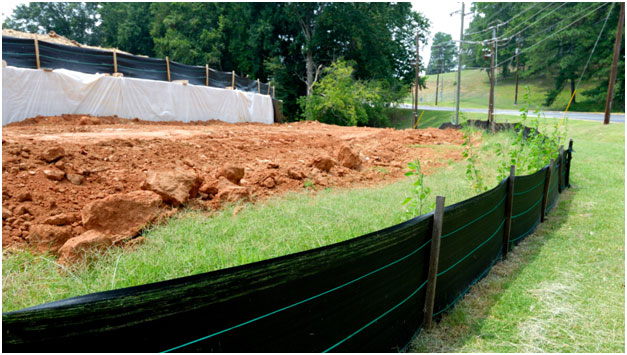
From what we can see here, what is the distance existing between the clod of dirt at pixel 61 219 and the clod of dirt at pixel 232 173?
1.98m

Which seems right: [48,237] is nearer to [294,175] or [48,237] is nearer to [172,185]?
[172,185]

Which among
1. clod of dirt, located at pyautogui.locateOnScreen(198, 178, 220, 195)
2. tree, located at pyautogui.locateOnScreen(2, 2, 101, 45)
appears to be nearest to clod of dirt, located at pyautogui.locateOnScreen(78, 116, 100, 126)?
clod of dirt, located at pyautogui.locateOnScreen(198, 178, 220, 195)

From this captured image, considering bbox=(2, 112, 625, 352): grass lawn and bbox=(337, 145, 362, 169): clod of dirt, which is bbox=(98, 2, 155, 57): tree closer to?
bbox=(337, 145, 362, 169): clod of dirt

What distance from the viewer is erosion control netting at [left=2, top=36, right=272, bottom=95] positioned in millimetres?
10797

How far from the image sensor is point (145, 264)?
3211 mm

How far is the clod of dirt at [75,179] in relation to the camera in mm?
5207

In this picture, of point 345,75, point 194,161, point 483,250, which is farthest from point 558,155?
point 345,75

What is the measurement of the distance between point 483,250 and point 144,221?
362 centimetres

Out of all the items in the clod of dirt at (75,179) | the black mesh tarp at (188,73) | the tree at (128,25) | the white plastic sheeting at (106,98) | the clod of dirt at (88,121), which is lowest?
the clod of dirt at (75,179)

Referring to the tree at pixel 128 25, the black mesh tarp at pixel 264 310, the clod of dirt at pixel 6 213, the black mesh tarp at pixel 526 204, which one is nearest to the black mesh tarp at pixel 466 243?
the black mesh tarp at pixel 264 310

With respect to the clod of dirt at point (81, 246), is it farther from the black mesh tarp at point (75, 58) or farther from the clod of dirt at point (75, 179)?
the black mesh tarp at point (75, 58)

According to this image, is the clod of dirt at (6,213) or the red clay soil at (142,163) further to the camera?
the red clay soil at (142,163)

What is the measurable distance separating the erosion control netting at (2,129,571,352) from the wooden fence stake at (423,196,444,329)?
0.04 metres

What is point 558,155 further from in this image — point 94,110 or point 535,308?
point 94,110
